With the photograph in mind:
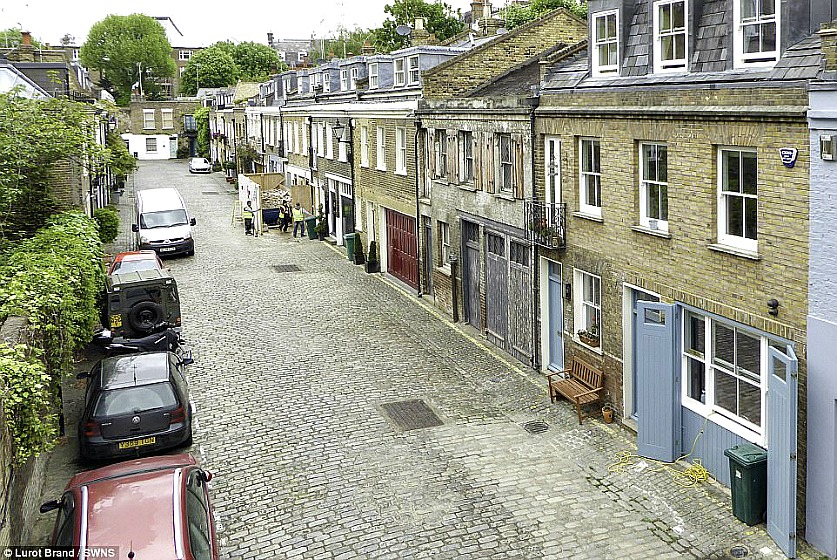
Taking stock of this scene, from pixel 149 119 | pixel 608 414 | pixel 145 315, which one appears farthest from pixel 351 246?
pixel 149 119

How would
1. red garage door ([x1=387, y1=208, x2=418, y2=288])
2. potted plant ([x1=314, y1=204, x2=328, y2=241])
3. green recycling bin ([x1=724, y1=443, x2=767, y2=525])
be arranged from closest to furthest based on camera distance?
green recycling bin ([x1=724, y1=443, x2=767, y2=525])
red garage door ([x1=387, y1=208, x2=418, y2=288])
potted plant ([x1=314, y1=204, x2=328, y2=241])

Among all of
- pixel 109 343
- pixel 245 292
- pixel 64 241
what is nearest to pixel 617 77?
pixel 64 241

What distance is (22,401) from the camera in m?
9.74

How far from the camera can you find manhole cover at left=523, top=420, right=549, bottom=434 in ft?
48.8

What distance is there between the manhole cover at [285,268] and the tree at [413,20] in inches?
1361

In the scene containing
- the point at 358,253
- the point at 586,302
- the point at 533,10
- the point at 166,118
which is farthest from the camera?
the point at 166,118

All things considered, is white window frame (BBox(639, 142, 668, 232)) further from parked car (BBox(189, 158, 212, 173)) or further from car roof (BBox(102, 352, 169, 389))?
parked car (BBox(189, 158, 212, 173))

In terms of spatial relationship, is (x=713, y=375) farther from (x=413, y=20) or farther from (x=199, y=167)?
(x=199, y=167)

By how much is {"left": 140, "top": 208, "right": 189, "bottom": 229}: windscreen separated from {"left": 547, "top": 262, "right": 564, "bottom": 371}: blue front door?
824 inches

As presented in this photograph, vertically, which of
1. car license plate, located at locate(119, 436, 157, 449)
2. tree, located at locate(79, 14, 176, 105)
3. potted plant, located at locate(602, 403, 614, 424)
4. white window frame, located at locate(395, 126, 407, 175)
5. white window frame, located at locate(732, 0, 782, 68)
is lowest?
potted plant, located at locate(602, 403, 614, 424)

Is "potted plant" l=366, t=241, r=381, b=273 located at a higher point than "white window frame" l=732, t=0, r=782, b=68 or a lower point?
lower

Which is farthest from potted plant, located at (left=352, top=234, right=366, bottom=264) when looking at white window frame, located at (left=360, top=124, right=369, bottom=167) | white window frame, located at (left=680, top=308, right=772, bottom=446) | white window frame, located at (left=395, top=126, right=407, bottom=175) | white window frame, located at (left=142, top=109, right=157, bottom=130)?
white window frame, located at (left=142, top=109, right=157, bottom=130)

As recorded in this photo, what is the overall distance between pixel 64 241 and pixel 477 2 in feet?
96.1

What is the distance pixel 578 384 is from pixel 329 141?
23.7m
